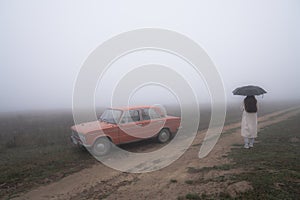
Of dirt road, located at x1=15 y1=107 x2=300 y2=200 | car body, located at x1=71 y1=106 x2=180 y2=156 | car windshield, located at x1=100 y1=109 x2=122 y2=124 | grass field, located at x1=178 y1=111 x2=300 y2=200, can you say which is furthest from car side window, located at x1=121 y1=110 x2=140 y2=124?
grass field, located at x1=178 y1=111 x2=300 y2=200

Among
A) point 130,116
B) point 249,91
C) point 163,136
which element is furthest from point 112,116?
point 249,91

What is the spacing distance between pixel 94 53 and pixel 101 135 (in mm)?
4302

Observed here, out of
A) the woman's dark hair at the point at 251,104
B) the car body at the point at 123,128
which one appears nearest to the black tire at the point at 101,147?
the car body at the point at 123,128

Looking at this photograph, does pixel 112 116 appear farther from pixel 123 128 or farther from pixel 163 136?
pixel 163 136

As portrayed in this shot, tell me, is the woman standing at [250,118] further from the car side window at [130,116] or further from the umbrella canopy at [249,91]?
the car side window at [130,116]

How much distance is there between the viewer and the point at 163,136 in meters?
9.02

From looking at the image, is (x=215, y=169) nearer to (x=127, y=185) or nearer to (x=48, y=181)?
(x=127, y=185)

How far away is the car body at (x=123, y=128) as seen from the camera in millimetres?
7043

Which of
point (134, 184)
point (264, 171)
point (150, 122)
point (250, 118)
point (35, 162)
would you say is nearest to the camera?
point (264, 171)

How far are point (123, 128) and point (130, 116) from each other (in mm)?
631

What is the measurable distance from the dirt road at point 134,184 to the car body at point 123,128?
50.4 inches

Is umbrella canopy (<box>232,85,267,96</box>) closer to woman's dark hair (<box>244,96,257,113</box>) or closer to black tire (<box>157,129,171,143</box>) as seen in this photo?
woman's dark hair (<box>244,96,257,113</box>)

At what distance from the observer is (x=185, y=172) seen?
16.5ft

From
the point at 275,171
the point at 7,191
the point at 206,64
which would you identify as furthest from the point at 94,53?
the point at 275,171
